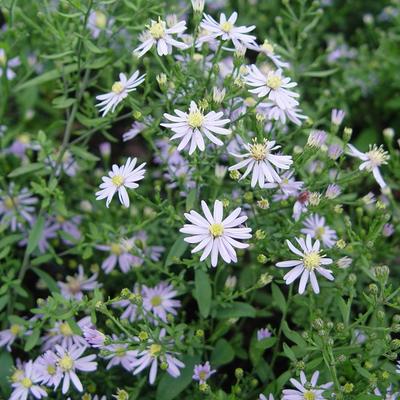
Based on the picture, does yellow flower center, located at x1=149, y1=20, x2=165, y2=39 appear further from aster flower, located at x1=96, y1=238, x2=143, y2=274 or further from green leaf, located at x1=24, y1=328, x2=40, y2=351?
green leaf, located at x1=24, y1=328, x2=40, y2=351

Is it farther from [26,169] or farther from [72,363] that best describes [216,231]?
[26,169]

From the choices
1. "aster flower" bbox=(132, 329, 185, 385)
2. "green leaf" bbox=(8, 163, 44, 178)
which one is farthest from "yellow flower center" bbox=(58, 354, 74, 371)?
"green leaf" bbox=(8, 163, 44, 178)

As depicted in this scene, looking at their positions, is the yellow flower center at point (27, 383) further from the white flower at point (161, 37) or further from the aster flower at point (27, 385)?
the white flower at point (161, 37)

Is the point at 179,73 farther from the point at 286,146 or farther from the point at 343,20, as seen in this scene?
the point at 343,20

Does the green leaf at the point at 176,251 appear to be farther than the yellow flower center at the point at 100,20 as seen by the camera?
No

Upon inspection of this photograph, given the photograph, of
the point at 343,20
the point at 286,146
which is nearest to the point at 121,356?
the point at 286,146

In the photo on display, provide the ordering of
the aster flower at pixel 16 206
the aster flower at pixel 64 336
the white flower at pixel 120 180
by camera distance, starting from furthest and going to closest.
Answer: the aster flower at pixel 16 206
the aster flower at pixel 64 336
the white flower at pixel 120 180

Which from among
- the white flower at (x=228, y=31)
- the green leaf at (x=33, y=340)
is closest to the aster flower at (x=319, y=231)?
the white flower at (x=228, y=31)

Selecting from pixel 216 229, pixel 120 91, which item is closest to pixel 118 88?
pixel 120 91
